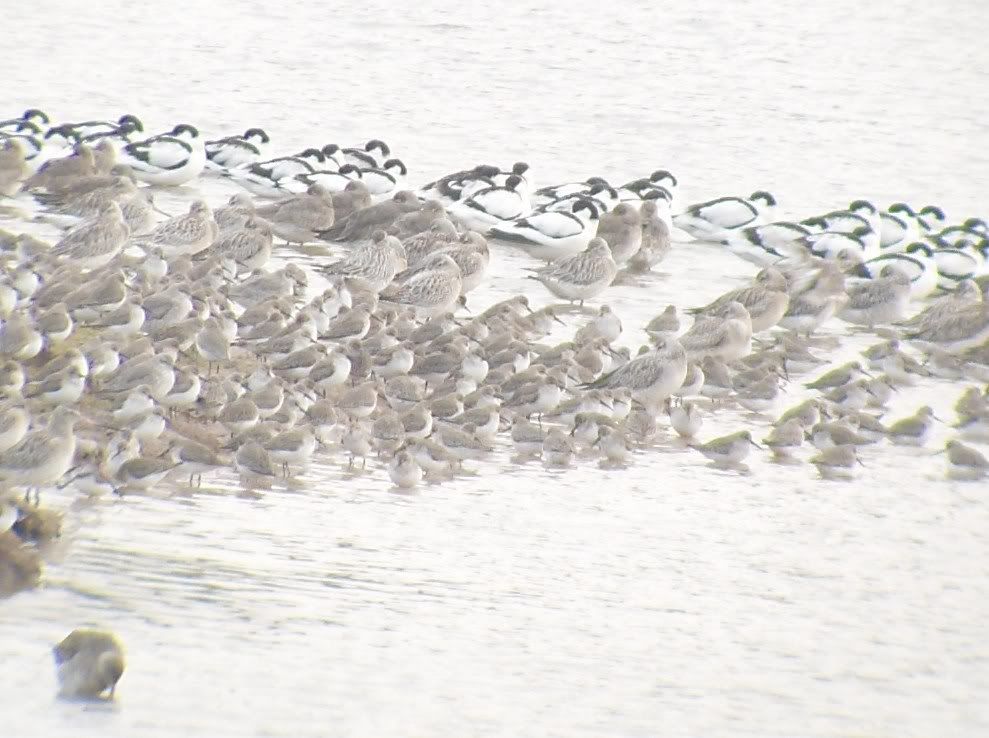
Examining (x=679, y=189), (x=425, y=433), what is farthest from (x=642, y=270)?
(x=425, y=433)

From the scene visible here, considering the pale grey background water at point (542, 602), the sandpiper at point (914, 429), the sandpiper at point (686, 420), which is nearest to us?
the pale grey background water at point (542, 602)

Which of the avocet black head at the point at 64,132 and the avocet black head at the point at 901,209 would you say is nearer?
the avocet black head at the point at 901,209

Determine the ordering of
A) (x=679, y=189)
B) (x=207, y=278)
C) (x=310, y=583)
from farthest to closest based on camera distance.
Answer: (x=679, y=189) → (x=207, y=278) → (x=310, y=583)

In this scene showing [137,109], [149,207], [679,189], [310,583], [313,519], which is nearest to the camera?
[310,583]

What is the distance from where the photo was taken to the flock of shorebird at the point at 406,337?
35.3ft

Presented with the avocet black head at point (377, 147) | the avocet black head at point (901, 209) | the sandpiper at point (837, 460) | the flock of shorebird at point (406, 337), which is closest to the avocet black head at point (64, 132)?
the flock of shorebird at point (406, 337)

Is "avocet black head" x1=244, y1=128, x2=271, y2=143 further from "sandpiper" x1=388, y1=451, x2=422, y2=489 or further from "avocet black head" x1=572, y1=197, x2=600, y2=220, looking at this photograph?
"sandpiper" x1=388, y1=451, x2=422, y2=489

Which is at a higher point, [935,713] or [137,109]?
[935,713]

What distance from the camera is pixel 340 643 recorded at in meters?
7.68

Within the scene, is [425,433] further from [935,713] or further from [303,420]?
[935,713]

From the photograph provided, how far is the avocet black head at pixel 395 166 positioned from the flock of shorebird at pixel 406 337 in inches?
61.7

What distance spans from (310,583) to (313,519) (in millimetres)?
1141

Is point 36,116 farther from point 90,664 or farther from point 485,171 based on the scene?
point 90,664

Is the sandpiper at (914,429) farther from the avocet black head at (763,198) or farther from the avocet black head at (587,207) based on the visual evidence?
the avocet black head at (763,198)
